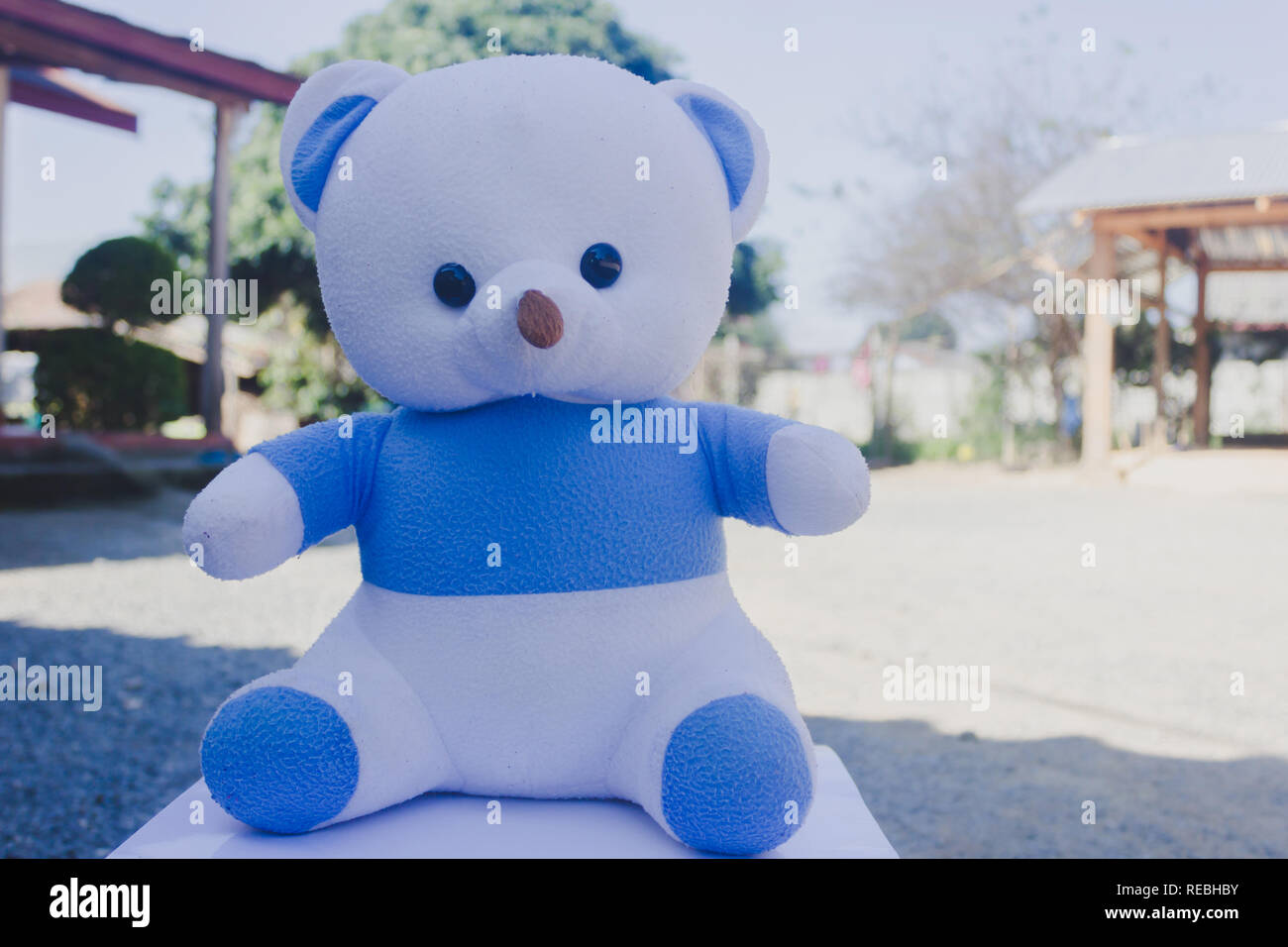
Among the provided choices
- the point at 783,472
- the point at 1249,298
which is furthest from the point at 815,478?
the point at 1249,298

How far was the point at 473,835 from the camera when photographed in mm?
1337

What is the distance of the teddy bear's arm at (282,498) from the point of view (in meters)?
1.37

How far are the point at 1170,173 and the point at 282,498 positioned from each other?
41.2ft

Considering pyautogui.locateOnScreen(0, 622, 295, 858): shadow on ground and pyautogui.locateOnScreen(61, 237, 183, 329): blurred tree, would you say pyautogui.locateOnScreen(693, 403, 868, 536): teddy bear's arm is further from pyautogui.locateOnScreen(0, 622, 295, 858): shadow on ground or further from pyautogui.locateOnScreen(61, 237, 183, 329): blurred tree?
pyautogui.locateOnScreen(61, 237, 183, 329): blurred tree

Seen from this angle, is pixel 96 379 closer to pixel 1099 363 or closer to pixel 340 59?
pixel 340 59

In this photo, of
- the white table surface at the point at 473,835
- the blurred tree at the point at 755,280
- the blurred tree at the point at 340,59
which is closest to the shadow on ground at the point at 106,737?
the white table surface at the point at 473,835

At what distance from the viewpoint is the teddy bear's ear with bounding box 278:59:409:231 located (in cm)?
151

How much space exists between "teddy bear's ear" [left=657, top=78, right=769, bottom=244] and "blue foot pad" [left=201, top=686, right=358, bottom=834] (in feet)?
2.91

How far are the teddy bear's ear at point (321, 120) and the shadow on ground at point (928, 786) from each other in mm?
1792

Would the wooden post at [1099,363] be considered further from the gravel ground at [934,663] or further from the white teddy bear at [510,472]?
the white teddy bear at [510,472]

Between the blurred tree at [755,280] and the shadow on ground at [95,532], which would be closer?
the shadow on ground at [95,532]

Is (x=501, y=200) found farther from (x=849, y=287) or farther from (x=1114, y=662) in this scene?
(x=849, y=287)

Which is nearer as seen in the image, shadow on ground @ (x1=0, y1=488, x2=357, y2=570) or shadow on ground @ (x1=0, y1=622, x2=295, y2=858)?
shadow on ground @ (x1=0, y1=622, x2=295, y2=858)

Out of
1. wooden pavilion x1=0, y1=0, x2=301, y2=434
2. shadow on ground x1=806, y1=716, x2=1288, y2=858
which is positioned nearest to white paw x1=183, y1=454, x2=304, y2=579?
shadow on ground x1=806, y1=716, x2=1288, y2=858
